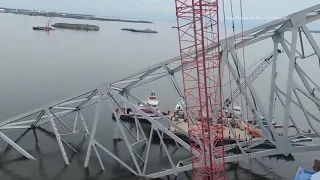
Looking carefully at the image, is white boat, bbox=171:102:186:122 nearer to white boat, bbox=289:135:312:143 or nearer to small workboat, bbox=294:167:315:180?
white boat, bbox=289:135:312:143

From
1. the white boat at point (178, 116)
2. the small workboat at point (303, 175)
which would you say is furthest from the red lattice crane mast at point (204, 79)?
the white boat at point (178, 116)

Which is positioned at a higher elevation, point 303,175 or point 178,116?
point 178,116

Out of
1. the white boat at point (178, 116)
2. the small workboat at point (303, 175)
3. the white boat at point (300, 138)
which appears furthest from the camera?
the white boat at point (178, 116)

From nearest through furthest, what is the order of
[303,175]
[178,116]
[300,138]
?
1. [303,175]
2. [300,138]
3. [178,116]

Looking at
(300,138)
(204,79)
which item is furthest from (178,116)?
(204,79)

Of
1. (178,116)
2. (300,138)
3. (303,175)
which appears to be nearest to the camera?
(303,175)

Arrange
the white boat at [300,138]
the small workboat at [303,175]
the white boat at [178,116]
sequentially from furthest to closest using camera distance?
the white boat at [178,116], the white boat at [300,138], the small workboat at [303,175]

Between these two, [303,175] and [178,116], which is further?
[178,116]

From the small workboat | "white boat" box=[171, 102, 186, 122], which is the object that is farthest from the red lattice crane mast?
"white boat" box=[171, 102, 186, 122]

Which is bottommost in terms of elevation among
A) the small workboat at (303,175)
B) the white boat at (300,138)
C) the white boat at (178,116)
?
the small workboat at (303,175)

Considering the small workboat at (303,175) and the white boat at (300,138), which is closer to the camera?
the small workboat at (303,175)

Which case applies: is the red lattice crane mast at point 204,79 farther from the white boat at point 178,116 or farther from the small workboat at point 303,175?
the white boat at point 178,116

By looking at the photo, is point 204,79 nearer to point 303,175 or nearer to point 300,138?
point 303,175

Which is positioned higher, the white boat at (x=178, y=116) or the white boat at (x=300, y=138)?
the white boat at (x=178, y=116)
